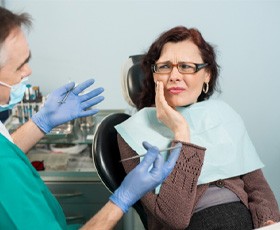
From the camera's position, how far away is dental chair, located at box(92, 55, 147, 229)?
1.26 metres

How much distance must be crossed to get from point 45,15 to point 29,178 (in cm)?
138

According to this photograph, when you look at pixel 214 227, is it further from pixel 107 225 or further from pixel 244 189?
pixel 107 225

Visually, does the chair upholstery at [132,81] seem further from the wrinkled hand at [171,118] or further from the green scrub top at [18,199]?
the green scrub top at [18,199]

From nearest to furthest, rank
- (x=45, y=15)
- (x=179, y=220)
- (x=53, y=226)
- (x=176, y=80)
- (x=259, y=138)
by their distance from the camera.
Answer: (x=53, y=226)
(x=179, y=220)
(x=176, y=80)
(x=45, y=15)
(x=259, y=138)

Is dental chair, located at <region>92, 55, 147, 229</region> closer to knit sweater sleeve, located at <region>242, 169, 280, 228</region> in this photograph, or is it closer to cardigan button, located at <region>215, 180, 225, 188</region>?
cardigan button, located at <region>215, 180, 225, 188</region>

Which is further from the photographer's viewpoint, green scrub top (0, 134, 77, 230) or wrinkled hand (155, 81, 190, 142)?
wrinkled hand (155, 81, 190, 142)

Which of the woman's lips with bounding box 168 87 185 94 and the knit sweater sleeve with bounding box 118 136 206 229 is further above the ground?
the woman's lips with bounding box 168 87 185 94

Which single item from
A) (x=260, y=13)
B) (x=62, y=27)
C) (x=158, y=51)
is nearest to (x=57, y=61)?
(x=62, y=27)

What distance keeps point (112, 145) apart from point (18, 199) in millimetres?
497

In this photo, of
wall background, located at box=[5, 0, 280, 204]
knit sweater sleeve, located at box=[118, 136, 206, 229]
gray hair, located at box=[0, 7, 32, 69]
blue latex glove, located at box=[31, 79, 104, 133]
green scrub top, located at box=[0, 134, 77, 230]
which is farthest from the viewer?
wall background, located at box=[5, 0, 280, 204]

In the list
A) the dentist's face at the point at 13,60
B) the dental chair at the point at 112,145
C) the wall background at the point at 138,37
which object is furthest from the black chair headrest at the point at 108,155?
the wall background at the point at 138,37

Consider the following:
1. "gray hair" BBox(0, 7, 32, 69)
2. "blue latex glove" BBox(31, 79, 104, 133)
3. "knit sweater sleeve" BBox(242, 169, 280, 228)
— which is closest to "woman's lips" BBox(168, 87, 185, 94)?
"blue latex glove" BBox(31, 79, 104, 133)

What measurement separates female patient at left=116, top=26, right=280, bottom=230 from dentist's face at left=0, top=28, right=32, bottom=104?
0.42 m

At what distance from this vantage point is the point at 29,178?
0.96 m
